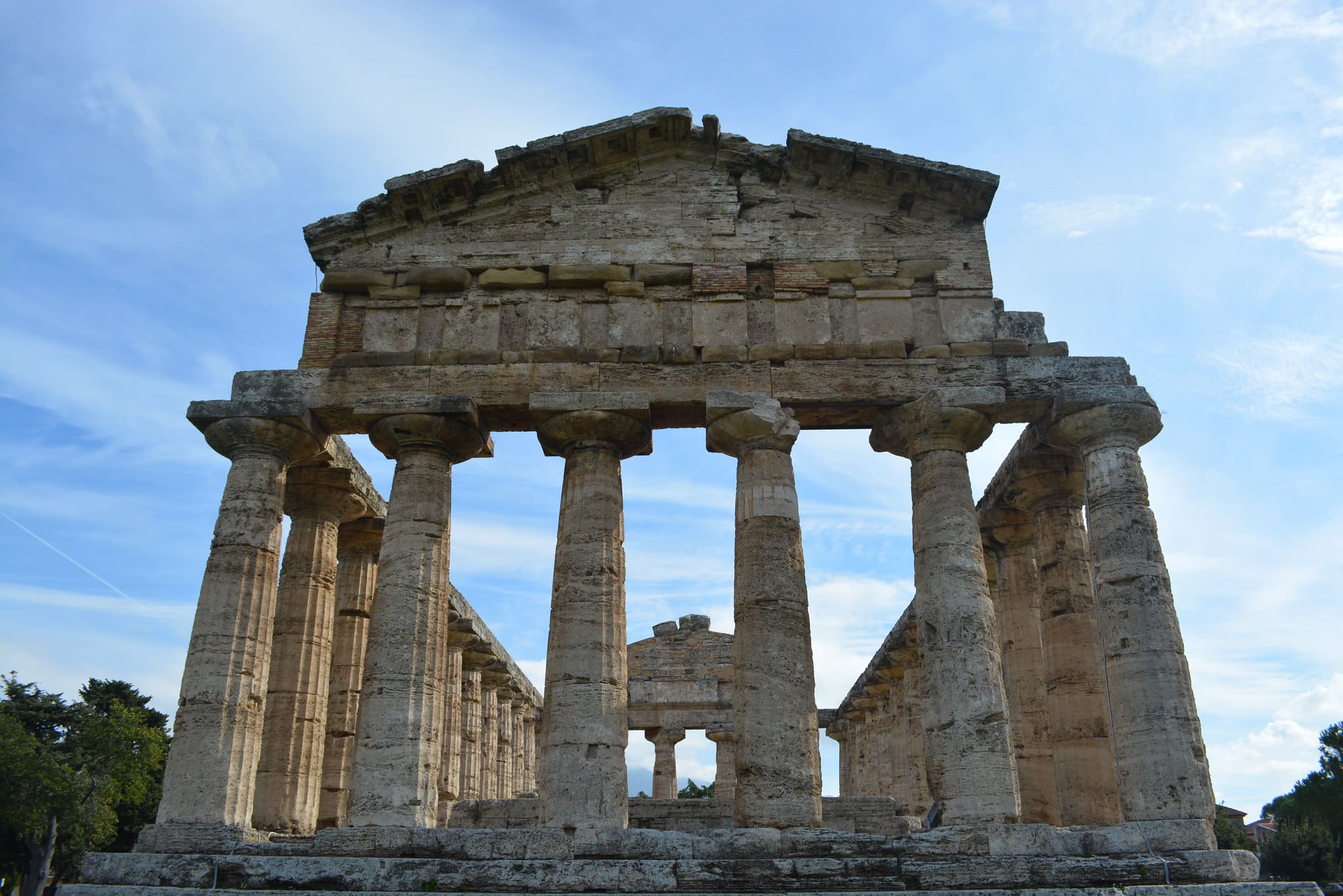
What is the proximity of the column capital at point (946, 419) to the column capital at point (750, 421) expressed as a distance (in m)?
1.52

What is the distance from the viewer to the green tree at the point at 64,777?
26.6 meters

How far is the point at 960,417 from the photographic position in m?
14.4

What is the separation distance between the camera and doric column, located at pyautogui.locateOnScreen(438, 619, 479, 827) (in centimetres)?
2319

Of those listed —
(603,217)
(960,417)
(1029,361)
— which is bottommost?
(960,417)

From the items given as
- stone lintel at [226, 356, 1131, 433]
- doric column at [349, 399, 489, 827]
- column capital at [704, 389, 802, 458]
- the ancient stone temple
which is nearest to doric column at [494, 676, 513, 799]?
the ancient stone temple

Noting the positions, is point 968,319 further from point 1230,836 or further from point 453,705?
point 1230,836

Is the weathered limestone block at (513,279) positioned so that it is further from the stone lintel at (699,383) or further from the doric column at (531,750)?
the doric column at (531,750)

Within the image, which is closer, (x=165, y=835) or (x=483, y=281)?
(x=165, y=835)

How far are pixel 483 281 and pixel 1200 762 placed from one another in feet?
38.3

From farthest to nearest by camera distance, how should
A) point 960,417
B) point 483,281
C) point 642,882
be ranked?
1. point 483,281
2. point 960,417
3. point 642,882

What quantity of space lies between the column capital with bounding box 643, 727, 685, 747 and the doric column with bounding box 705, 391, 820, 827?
62.2 feet

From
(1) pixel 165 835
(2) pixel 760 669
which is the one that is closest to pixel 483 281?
(2) pixel 760 669

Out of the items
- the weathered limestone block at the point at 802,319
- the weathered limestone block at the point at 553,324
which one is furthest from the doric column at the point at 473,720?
the weathered limestone block at the point at 802,319

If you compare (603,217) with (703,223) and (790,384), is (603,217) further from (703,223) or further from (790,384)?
(790,384)
